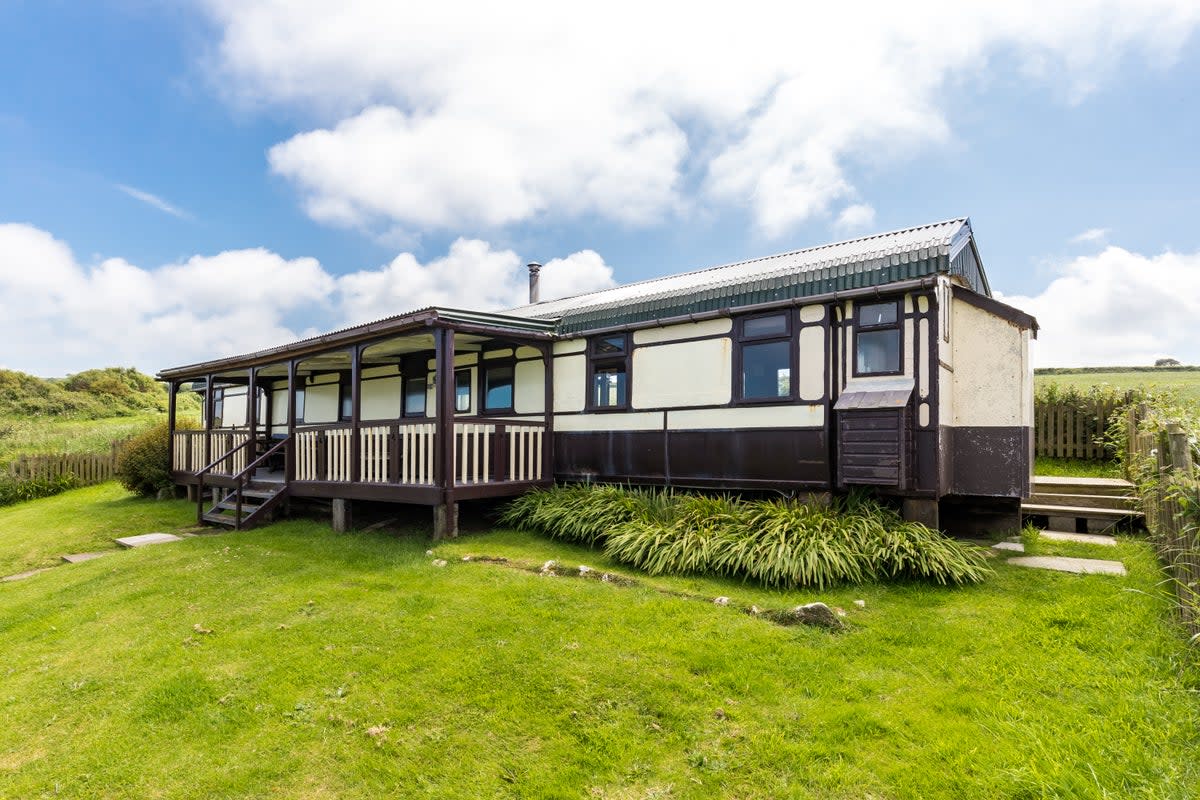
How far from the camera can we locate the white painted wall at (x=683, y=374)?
850cm

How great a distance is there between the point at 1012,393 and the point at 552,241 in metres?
13.3

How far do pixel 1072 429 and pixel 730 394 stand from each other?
30.6 feet

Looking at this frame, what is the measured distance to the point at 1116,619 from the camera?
182 inches

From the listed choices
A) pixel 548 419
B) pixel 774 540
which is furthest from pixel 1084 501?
pixel 548 419

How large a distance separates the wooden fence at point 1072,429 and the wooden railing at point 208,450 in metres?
16.9

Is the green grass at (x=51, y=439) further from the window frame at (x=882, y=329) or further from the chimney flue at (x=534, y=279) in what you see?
the window frame at (x=882, y=329)

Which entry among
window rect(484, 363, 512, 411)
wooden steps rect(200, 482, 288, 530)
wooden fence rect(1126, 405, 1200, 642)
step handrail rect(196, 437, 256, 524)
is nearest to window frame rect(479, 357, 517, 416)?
window rect(484, 363, 512, 411)

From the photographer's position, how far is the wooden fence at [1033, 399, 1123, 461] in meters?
12.4

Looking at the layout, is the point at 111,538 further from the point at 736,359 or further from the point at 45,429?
the point at 45,429

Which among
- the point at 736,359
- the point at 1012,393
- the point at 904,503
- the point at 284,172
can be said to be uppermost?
the point at 284,172

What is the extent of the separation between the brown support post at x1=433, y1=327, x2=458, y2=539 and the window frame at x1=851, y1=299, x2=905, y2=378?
17.8 ft

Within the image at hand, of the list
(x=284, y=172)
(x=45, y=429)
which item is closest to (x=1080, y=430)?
(x=284, y=172)

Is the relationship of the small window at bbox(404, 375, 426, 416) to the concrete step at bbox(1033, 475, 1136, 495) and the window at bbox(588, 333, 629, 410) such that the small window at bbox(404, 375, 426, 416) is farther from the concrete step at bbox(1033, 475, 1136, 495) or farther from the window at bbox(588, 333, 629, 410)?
the concrete step at bbox(1033, 475, 1136, 495)

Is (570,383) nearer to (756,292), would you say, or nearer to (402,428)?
(402,428)
